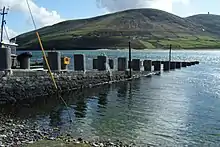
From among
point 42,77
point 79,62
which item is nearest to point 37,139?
point 42,77

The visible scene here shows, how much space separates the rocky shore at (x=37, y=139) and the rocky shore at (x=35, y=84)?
6.65 metres

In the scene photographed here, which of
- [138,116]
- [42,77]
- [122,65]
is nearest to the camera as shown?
[138,116]

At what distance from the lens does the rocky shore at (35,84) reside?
25875 millimetres

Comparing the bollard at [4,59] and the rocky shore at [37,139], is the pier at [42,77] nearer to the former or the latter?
the bollard at [4,59]

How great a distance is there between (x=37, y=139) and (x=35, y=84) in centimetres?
1168

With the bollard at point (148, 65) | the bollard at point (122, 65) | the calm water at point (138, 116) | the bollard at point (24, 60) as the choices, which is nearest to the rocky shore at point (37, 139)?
the calm water at point (138, 116)

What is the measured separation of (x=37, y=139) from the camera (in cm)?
1709

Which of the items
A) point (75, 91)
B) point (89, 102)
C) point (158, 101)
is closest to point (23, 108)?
point (89, 102)

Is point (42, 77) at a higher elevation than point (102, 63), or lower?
lower

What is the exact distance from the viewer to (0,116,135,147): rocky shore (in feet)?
53.8

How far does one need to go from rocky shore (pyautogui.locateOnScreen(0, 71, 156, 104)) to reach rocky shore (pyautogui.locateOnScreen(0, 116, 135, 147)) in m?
6.65

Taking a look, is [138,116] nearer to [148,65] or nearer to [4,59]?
[4,59]

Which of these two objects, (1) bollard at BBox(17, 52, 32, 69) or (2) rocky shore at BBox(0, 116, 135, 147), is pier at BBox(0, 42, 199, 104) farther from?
(2) rocky shore at BBox(0, 116, 135, 147)

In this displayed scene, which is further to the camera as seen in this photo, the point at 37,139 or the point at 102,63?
the point at 102,63
